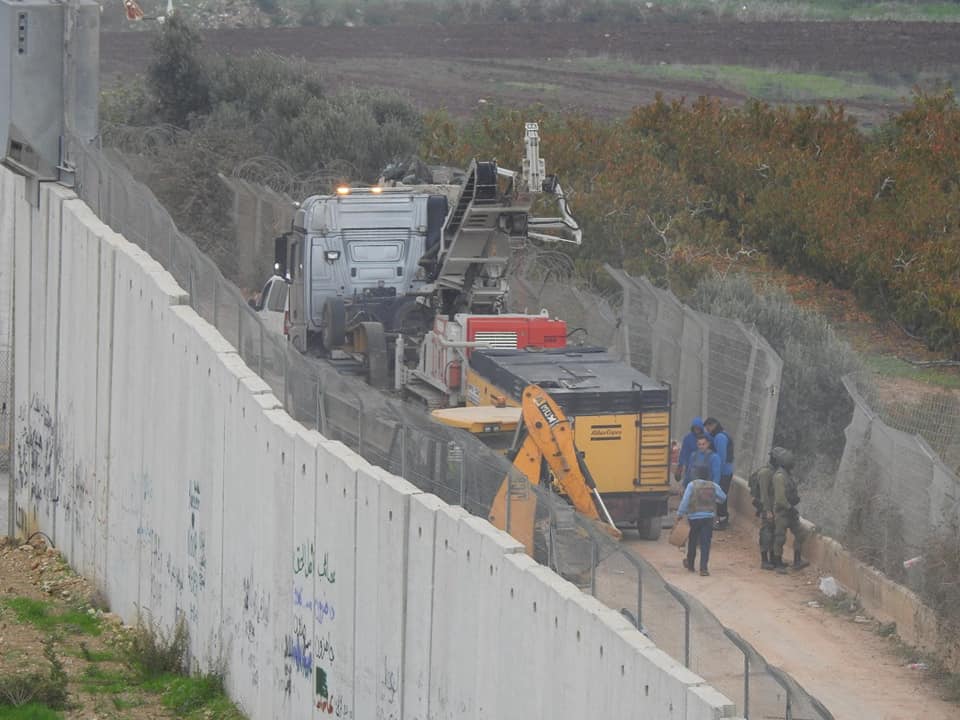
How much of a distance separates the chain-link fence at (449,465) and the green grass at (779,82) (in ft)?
150

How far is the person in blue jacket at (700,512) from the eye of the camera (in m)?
18.0

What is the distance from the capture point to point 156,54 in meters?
48.2

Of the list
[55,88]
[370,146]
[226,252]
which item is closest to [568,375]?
[55,88]

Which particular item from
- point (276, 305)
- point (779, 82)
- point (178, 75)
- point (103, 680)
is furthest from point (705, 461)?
point (779, 82)

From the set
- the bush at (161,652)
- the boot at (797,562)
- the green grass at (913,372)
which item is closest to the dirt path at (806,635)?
the boot at (797,562)

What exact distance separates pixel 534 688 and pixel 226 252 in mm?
28057

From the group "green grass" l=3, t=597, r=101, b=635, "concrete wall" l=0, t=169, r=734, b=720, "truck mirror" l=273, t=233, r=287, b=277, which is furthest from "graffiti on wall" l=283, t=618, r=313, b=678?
"truck mirror" l=273, t=233, r=287, b=277

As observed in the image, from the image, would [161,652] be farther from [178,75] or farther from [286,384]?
[178,75]

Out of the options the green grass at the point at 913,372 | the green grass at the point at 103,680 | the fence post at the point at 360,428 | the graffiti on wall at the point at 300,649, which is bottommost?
the green grass at the point at 103,680

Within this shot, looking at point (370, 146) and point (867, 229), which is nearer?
point (867, 229)

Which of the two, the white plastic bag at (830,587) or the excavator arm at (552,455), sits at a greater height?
the excavator arm at (552,455)

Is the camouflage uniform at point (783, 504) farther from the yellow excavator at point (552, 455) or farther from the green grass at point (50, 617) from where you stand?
the green grass at point (50, 617)

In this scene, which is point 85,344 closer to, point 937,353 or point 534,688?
point 534,688

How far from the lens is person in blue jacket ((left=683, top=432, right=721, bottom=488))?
62.1ft
